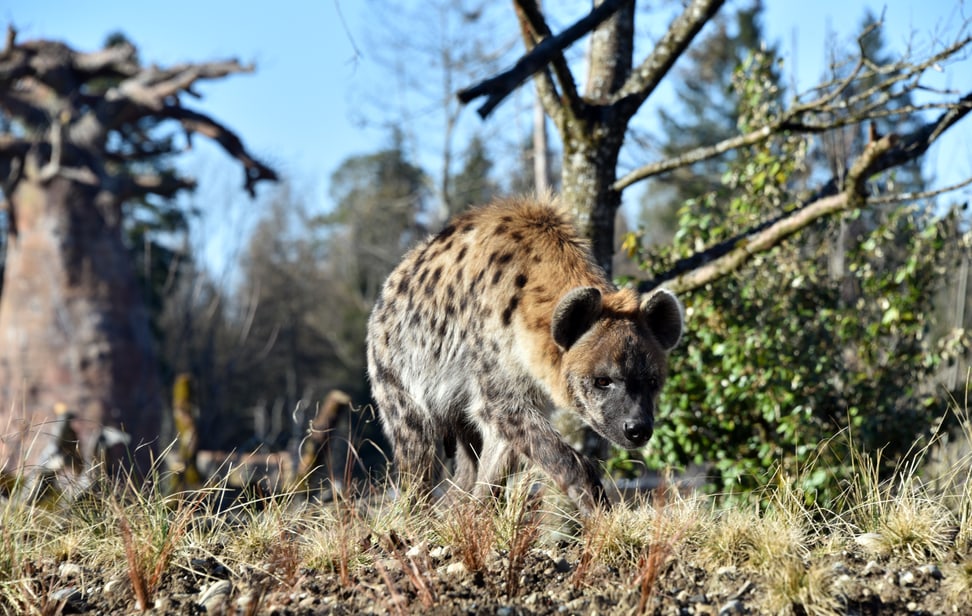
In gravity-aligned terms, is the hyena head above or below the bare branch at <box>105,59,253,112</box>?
below

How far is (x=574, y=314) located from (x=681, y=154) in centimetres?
189

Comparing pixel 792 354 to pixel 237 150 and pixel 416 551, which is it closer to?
pixel 416 551

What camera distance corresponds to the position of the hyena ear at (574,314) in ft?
16.6

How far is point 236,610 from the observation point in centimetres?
357

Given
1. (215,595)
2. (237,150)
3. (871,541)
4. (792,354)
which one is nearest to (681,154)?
(792,354)

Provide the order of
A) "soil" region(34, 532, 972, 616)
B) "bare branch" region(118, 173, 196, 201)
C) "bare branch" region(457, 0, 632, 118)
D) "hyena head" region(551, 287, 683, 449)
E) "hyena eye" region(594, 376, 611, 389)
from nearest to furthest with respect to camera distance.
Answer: "bare branch" region(457, 0, 632, 118) < "soil" region(34, 532, 972, 616) < "hyena head" region(551, 287, 683, 449) < "hyena eye" region(594, 376, 611, 389) < "bare branch" region(118, 173, 196, 201)

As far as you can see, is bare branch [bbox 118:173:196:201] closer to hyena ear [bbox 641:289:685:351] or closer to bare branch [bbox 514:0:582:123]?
bare branch [bbox 514:0:582:123]

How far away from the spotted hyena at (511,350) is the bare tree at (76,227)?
12.9 m

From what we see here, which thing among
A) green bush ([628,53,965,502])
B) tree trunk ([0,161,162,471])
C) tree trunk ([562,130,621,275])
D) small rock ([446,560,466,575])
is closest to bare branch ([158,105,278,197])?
tree trunk ([0,161,162,471])

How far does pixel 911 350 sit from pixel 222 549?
20.5ft

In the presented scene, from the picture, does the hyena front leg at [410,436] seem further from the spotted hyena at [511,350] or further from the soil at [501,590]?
the soil at [501,590]

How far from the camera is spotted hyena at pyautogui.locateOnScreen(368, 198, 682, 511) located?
5188 mm

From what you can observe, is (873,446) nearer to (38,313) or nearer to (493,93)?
(493,93)

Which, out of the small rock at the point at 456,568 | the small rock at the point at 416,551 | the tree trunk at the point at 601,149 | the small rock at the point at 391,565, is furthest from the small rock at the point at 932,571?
the tree trunk at the point at 601,149
